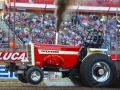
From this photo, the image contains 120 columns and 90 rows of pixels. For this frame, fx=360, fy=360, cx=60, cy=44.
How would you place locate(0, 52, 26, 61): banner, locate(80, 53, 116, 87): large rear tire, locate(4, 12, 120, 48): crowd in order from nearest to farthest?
locate(80, 53, 116, 87): large rear tire, locate(0, 52, 26, 61): banner, locate(4, 12, 120, 48): crowd

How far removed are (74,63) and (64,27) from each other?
23.7ft

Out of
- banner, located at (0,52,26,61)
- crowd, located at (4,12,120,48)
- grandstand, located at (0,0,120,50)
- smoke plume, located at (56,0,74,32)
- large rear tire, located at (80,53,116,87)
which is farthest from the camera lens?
crowd, located at (4,12,120,48)

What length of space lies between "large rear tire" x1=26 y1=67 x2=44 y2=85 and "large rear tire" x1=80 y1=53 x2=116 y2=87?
3.25 ft

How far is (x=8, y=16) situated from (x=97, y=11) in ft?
13.4

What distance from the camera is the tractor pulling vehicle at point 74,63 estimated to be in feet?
27.3

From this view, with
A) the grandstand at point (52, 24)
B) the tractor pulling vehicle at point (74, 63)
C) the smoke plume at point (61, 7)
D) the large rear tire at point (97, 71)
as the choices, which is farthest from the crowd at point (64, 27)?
the smoke plume at point (61, 7)

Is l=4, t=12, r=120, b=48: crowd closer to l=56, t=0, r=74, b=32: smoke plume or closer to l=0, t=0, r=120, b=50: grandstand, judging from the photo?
l=0, t=0, r=120, b=50: grandstand

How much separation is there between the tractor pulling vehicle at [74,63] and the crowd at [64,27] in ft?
16.9

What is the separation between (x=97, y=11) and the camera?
16594mm

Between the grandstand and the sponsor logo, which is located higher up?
the grandstand

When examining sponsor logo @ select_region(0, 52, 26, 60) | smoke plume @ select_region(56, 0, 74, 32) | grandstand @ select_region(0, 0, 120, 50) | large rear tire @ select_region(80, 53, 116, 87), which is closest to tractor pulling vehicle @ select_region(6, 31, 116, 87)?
large rear tire @ select_region(80, 53, 116, 87)

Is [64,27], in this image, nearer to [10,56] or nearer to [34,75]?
[10,56]

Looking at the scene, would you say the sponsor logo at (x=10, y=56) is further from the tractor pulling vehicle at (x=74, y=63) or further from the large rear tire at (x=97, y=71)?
the large rear tire at (x=97, y=71)

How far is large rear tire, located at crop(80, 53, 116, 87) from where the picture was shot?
828cm
